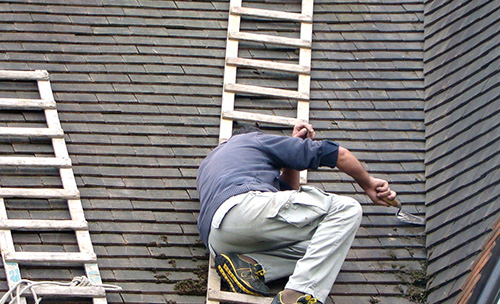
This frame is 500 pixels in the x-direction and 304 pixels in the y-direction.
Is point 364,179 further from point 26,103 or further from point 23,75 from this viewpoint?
point 23,75

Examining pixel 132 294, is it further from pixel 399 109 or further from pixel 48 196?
pixel 399 109

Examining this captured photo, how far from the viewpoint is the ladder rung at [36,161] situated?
19.2ft

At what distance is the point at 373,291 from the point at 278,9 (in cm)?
253

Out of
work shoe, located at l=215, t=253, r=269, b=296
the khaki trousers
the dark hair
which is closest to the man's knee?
the khaki trousers

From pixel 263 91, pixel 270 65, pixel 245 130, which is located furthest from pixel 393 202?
pixel 270 65

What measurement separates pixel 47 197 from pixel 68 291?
2.44 feet

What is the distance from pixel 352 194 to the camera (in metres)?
5.99

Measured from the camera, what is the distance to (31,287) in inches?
205

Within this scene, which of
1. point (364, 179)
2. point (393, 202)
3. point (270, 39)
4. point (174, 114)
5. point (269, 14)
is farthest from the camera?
point (269, 14)

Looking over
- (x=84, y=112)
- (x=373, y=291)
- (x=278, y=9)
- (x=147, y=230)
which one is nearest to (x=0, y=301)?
(x=147, y=230)

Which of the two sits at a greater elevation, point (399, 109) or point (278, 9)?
point (278, 9)

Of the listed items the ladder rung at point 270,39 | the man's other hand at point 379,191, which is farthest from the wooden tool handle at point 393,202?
the ladder rung at point 270,39

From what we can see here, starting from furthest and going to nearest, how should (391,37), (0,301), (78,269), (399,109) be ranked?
1. (391,37)
2. (399,109)
3. (78,269)
4. (0,301)

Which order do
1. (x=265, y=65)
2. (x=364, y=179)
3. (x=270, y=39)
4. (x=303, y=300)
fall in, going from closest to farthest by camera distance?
(x=303, y=300)
(x=364, y=179)
(x=265, y=65)
(x=270, y=39)
